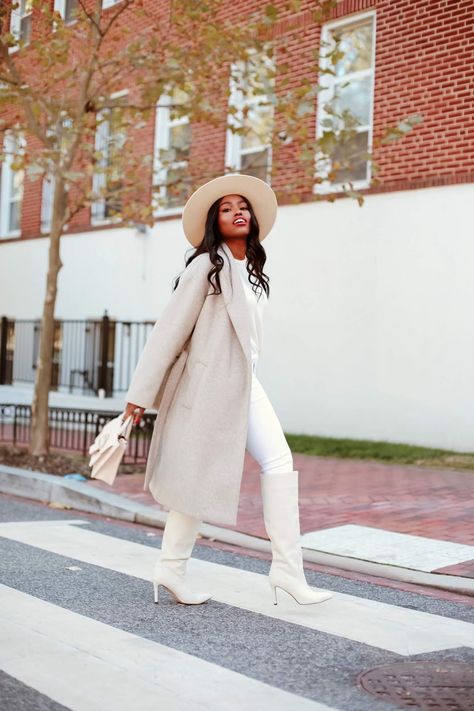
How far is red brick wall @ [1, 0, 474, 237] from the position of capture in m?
12.5

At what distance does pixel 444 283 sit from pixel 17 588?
8485mm

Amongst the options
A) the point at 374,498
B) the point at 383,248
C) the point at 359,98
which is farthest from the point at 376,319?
the point at 374,498

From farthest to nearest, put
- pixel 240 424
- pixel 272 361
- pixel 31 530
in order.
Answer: pixel 272 361 < pixel 31 530 < pixel 240 424

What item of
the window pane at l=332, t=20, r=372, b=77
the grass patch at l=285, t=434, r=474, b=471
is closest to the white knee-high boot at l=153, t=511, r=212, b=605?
the grass patch at l=285, t=434, r=474, b=471

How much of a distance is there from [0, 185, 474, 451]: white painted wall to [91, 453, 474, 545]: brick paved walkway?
161cm

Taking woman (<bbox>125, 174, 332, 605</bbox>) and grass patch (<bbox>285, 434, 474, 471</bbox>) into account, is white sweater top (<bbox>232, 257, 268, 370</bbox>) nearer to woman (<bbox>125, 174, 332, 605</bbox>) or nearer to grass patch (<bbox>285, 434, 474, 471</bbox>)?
woman (<bbox>125, 174, 332, 605</bbox>)

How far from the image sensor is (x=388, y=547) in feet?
21.6

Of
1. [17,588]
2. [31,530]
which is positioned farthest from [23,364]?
[17,588]

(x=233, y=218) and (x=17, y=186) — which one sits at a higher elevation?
(x=17, y=186)

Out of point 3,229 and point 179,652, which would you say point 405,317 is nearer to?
point 179,652

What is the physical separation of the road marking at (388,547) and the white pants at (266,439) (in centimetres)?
175

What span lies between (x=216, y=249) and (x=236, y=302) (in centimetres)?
28

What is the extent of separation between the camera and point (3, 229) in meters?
21.6

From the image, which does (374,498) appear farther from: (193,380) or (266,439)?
(193,380)
